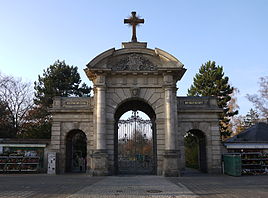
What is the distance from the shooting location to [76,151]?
1164 inches

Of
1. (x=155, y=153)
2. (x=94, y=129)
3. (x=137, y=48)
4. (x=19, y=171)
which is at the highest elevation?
(x=137, y=48)

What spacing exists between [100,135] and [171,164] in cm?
489

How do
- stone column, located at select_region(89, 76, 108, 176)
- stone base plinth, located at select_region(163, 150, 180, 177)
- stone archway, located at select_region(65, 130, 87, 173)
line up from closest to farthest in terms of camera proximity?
stone base plinth, located at select_region(163, 150, 180, 177)
stone column, located at select_region(89, 76, 108, 176)
stone archway, located at select_region(65, 130, 87, 173)

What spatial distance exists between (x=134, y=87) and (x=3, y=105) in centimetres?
2039

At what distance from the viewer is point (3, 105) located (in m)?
31.3

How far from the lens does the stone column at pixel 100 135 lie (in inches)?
658

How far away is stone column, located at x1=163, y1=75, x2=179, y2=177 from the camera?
16.6 metres

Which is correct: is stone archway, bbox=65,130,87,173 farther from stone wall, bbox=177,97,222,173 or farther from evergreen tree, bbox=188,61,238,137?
evergreen tree, bbox=188,61,238,137

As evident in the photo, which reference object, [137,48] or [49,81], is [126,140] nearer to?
[137,48]

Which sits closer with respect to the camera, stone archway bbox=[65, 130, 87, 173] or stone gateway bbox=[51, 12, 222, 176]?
stone gateway bbox=[51, 12, 222, 176]

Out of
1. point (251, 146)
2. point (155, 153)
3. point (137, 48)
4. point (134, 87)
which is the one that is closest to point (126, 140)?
point (155, 153)

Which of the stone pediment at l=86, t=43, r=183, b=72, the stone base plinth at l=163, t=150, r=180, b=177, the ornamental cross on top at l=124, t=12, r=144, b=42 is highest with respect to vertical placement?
the ornamental cross on top at l=124, t=12, r=144, b=42

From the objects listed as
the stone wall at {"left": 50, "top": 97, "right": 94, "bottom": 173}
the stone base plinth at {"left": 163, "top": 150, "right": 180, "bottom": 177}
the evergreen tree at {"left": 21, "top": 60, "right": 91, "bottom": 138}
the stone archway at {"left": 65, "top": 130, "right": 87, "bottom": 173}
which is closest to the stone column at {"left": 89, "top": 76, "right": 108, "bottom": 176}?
the stone wall at {"left": 50, "top": 97, "right": 94, "bottom": 173}

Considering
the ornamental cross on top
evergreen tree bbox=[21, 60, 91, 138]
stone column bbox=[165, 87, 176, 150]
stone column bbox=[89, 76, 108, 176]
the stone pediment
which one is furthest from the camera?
evergreen tree bbox=[21, 60, 91, 138]
